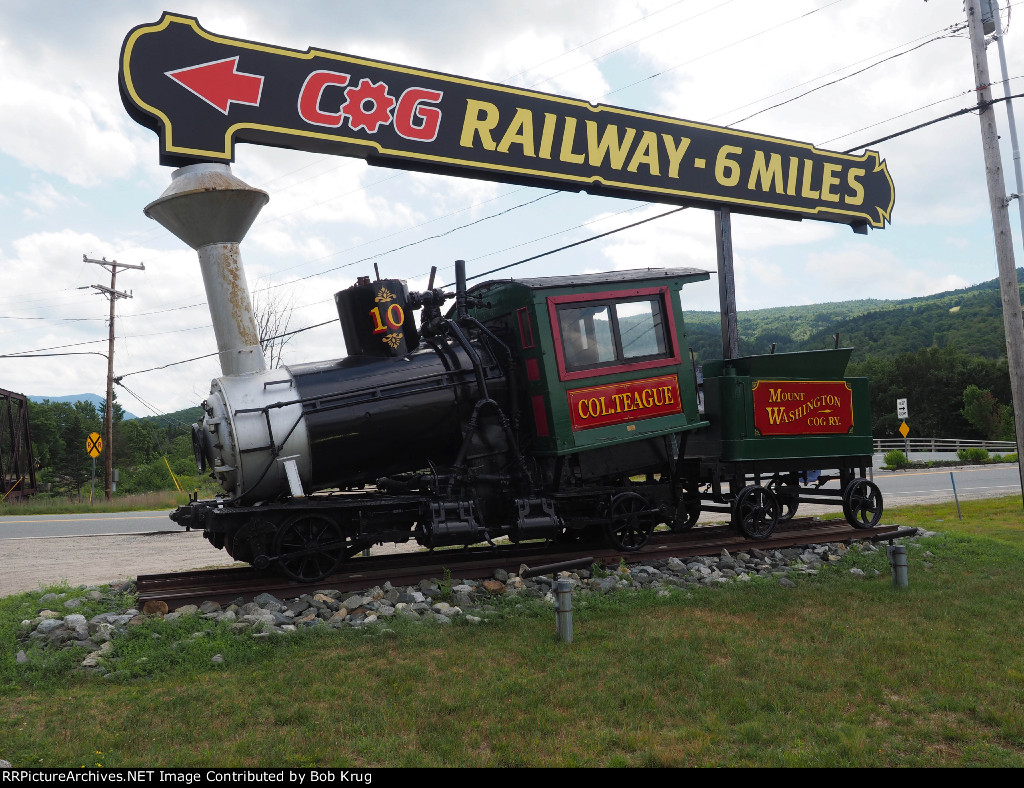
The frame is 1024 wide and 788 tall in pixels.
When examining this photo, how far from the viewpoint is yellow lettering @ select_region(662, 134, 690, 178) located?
→ 1093 cm

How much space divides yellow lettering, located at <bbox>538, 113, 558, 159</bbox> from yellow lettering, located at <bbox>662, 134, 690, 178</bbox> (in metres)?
2.04

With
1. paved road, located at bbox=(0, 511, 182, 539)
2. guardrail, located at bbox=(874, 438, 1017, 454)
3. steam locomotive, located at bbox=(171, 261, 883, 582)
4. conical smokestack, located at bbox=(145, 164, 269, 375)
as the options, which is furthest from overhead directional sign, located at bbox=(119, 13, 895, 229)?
guardrail, located at bbox=(874, 438, 1017, 454)

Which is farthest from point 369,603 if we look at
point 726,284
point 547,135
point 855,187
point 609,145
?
point 855,187

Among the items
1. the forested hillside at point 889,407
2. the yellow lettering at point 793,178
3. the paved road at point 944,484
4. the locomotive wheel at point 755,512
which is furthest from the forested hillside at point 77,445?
the locomotive wheel at point 755,512

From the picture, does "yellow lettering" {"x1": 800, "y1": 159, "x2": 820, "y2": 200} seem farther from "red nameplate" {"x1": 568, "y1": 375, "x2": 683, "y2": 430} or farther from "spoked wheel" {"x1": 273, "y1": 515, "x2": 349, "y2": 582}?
"spoked wheel" {"x1": 273, "y1": 515, "x2": 349, "y2": 582}

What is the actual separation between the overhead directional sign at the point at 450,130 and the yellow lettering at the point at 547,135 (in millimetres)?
16

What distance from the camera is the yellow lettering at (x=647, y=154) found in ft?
34.8

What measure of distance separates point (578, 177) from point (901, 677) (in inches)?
288

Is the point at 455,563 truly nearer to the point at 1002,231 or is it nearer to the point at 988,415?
the point at 1002,231

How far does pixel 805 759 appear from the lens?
3.72 metres

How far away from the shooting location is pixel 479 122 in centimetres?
920

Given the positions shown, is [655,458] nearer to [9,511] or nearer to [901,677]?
[901,677]

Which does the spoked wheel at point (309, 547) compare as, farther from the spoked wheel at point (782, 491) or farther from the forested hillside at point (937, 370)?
the forested hillside at point (937, 370)

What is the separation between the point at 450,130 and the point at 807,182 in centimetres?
668
